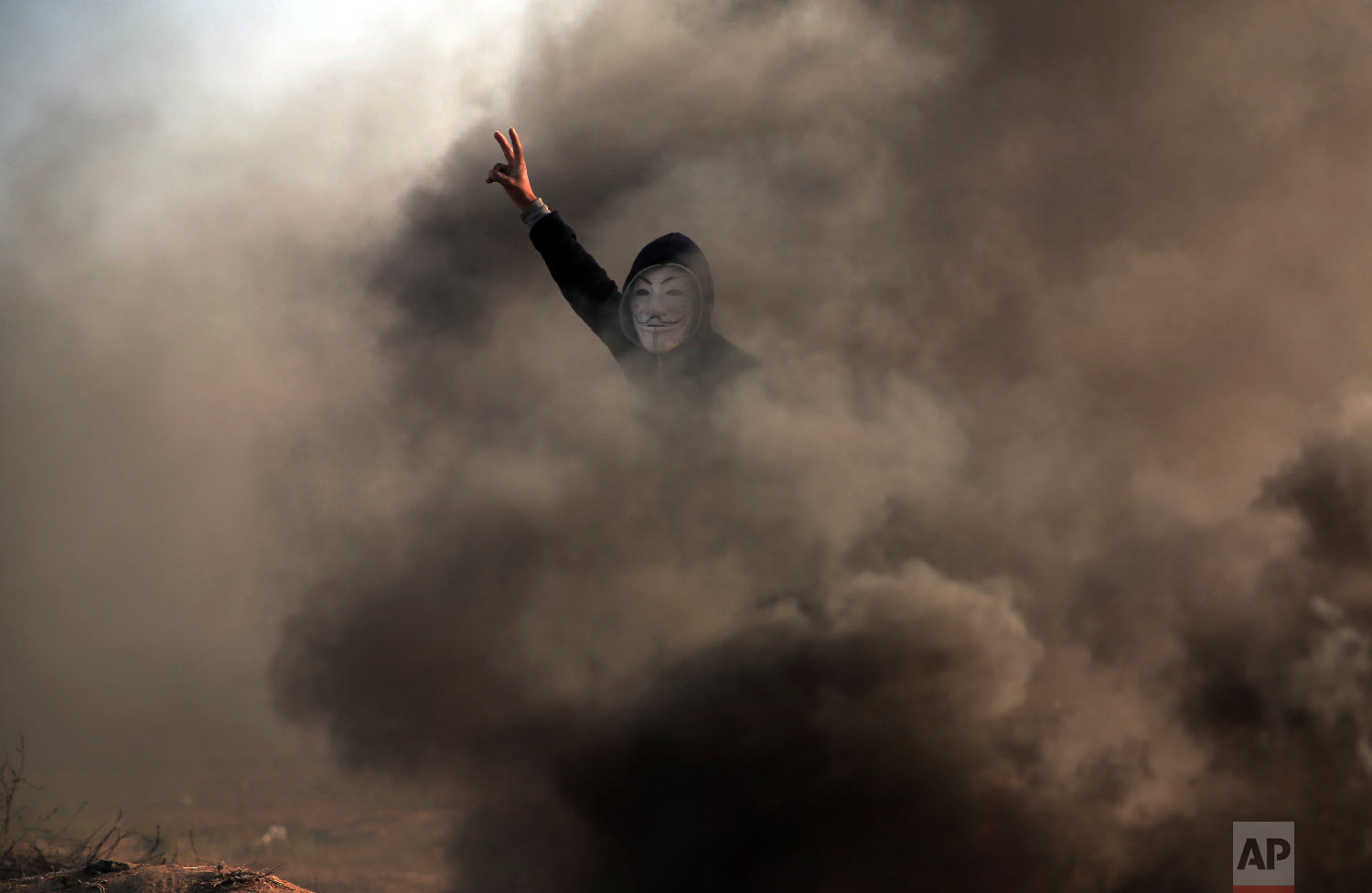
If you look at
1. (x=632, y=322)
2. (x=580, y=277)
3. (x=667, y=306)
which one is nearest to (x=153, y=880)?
(x=632, y=322)

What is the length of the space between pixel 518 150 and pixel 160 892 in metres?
8.35

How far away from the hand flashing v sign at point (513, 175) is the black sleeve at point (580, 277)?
1.11 ft

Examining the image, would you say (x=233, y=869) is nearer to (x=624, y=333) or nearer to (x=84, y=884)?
(x=84, y=884)

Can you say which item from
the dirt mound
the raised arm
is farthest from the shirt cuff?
the dirt mound

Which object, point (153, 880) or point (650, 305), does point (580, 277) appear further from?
point (153, 880)

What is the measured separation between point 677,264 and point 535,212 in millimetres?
1805

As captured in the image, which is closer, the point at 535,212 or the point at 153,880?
the point at 153,880

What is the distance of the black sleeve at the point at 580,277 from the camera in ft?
38.6

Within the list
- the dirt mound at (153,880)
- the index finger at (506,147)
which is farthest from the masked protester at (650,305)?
the dirt mound at (153,880)

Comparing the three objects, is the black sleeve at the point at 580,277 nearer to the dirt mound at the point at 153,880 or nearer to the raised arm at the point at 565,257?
the raised arm at the point at 565,257

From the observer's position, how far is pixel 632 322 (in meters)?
11.6

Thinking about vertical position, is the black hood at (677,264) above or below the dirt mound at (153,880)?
above

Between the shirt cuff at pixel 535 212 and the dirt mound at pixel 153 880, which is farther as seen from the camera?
the shirt cuff at pixel 535 212

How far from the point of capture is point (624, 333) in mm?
11664
